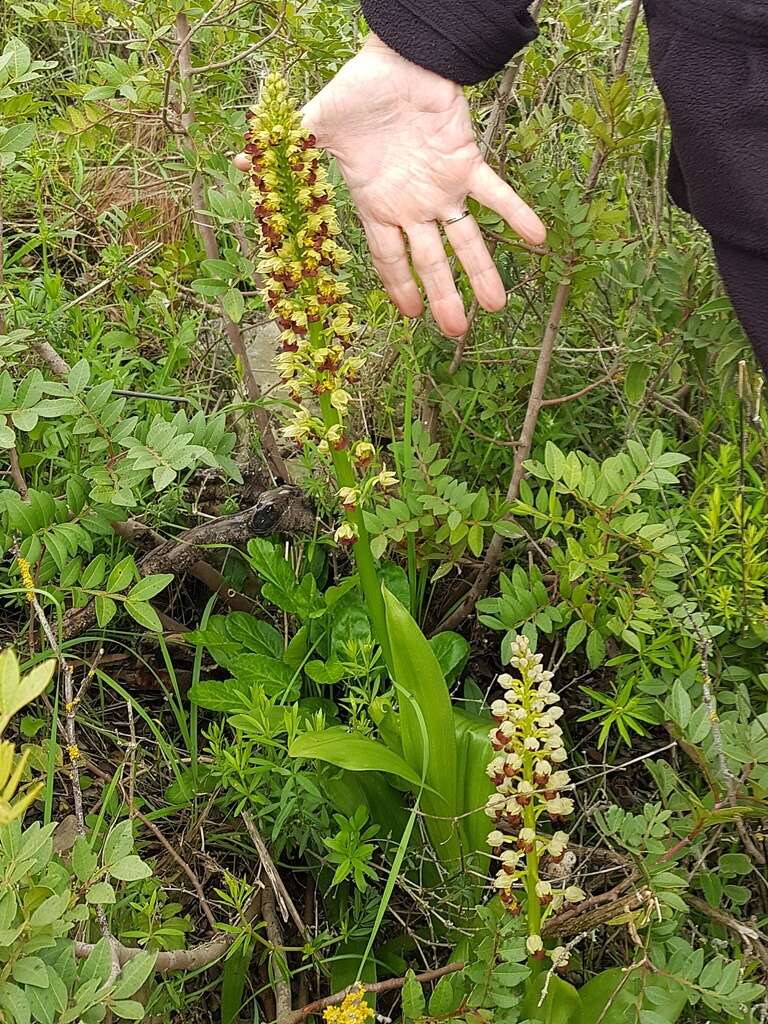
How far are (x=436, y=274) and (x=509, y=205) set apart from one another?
5.6 inches

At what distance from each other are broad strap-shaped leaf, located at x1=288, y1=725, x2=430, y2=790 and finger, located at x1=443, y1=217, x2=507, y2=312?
0.66 meters

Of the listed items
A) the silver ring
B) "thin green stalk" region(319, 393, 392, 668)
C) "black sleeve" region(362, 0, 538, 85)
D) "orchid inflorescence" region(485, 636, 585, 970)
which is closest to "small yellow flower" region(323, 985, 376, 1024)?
"orchid inflorescence" region(485, 636, 585, 970)

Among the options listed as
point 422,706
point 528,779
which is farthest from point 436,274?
point 528,779

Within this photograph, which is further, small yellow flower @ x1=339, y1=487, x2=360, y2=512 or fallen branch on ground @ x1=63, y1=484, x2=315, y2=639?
fallen branch on ground @ x1=63, y1=484, x2=315, y2=639

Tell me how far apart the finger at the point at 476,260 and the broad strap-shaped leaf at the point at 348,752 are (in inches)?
25.9

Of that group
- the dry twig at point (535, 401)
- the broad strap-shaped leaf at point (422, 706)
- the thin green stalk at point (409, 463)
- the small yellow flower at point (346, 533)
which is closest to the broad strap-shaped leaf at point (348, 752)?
the broad strap-shaped leaf at point (422, 706)

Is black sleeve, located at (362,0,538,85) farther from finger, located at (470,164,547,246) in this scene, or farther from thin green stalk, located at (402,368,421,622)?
thin green stalk, located at (402,368,421,622)

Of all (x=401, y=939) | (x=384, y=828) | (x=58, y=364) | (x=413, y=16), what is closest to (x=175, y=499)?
(x=58, y=364)

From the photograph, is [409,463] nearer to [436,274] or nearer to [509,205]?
[436,274]

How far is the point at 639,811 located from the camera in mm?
1800

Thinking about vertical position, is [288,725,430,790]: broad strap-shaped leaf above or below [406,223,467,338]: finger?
below

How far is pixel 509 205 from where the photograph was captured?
147 cm

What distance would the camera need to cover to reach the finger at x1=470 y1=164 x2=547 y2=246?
1.47m

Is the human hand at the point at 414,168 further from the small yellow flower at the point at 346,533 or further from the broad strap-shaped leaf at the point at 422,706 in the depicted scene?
the broad strap-shaped leaf at the point at 422,706
